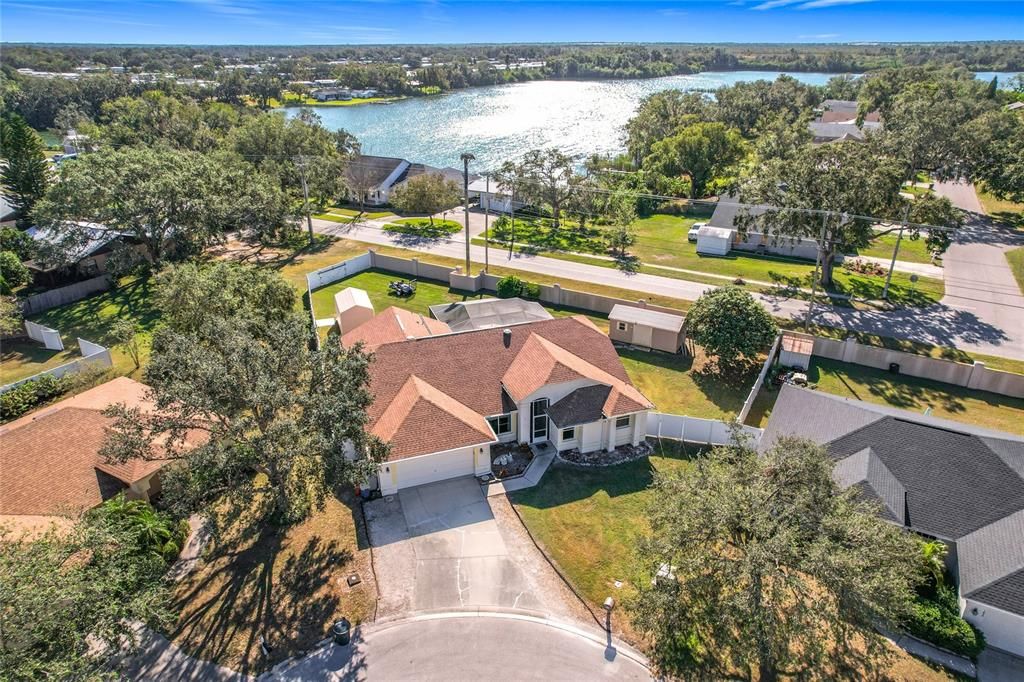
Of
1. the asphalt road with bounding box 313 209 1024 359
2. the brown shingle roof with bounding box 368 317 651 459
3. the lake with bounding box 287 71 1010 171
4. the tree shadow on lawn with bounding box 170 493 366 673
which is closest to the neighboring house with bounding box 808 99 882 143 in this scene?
the asphalt road with bounding box 313 209 1024 359

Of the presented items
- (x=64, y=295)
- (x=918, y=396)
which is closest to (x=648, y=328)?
(x=918, y=396)

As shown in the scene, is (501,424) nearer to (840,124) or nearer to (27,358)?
(27,358)

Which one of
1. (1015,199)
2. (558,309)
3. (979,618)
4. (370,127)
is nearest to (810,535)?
(979,618)

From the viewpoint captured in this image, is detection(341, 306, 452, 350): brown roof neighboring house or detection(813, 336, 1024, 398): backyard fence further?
detection(341, 306, 452, 350): brown roof neighboring house

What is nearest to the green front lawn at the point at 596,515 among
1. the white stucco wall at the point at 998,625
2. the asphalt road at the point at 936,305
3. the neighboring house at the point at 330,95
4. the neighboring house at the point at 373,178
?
the white stucco wall at the point at 998,625

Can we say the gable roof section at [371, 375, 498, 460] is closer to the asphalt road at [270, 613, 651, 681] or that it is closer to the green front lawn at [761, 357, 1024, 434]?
the asphalt road at [270, 613, 651, 681]

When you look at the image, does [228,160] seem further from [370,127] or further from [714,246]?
[370,127]

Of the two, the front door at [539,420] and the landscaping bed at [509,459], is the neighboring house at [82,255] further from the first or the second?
the front door at [539,420]
